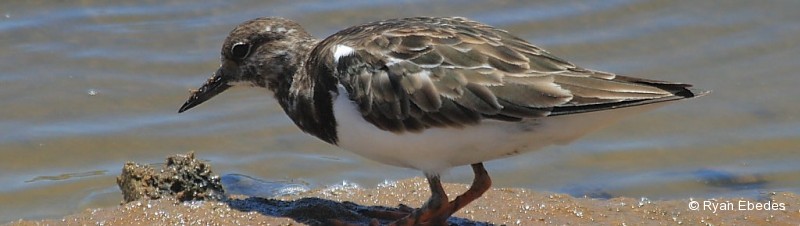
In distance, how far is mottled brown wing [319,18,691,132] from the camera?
15.6 feet

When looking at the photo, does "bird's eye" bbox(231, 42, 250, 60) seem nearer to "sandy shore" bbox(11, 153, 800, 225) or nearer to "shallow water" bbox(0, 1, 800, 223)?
"shallow water" bbox(0, 1, 800, 223)

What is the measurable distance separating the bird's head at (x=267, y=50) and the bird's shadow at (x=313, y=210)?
56 cm

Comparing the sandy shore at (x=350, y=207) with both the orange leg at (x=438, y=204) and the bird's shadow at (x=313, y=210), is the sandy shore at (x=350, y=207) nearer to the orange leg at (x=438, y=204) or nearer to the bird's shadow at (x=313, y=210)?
the bird's shadow at (x=313, y=210)

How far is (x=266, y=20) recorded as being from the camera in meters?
5.78

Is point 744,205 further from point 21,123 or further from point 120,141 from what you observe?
point 21,123

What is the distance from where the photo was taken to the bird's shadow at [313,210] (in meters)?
5.48

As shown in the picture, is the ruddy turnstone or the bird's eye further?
the bird's eye

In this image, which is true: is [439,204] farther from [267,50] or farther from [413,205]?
[267,50]

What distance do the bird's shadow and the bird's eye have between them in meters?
0.70

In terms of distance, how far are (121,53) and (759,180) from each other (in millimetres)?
4540

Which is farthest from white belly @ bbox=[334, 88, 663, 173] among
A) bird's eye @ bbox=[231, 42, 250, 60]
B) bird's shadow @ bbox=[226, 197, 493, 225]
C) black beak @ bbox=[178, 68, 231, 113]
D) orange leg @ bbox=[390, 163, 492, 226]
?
black beak @ bbox=[178, 68, 231, 113]

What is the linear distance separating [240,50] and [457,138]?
4.47ft

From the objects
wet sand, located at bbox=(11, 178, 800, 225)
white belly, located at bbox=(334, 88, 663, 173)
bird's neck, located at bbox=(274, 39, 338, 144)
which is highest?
bird's neck, located at bbox=(274, 39, 338, 144)

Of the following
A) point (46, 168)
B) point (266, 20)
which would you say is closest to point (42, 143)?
point (46, 168)
